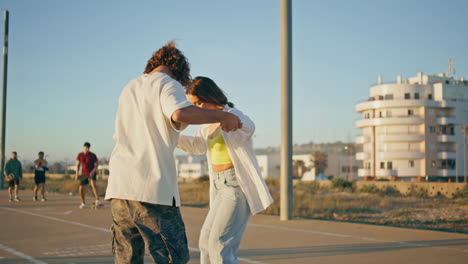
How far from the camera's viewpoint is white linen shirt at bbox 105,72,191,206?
3.16m

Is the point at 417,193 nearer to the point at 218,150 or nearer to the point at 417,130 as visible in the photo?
the point at 218,150

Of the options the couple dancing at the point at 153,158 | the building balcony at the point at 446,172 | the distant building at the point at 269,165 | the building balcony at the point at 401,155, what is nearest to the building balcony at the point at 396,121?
the building balcony at the point at 401,155

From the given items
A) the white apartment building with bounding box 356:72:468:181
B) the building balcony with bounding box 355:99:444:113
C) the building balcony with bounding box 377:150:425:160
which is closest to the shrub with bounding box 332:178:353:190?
the white apartment building with bounding box 356:72:468:181

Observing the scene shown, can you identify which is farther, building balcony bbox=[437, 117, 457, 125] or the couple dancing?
building balcony bbox=[437, 117, 457, 125]

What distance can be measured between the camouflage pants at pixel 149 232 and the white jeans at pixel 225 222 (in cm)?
109

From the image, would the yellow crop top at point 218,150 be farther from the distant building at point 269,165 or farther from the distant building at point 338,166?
the distant building at point 269,165

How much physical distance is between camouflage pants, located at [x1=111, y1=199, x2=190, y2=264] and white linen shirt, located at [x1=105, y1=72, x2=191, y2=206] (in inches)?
2.7

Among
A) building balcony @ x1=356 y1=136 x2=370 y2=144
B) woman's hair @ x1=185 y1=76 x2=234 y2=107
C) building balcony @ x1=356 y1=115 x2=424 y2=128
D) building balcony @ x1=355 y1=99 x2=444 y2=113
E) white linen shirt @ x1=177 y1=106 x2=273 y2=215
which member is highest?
building balcony @ x1=355 y1=99 x2=444 y2=113

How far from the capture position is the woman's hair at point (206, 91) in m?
4.37

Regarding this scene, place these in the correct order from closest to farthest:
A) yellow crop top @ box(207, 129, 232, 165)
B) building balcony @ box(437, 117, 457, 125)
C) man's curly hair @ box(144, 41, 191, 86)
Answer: man's curly hair @ box(144, 41, 191, 86) → yellow crop top @ box(207, 129, 232, 165) → building balcony @ box(437, 117, 457, 125)

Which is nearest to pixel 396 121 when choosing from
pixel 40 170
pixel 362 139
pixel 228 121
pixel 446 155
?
pixel 362 139

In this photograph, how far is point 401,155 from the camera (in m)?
80.7

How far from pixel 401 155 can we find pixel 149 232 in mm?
82068

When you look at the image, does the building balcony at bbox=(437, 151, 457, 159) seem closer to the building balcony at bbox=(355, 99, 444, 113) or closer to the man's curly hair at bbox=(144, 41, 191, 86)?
the building balcony at bbox=(355, 99, 444, 113)
